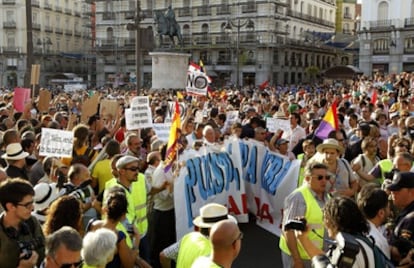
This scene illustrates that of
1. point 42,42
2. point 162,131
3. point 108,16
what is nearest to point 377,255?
point 162,131

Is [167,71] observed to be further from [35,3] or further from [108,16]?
[35,3]

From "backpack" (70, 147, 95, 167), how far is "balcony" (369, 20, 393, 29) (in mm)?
45912

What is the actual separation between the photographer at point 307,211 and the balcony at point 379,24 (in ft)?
155

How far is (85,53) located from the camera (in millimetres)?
72938

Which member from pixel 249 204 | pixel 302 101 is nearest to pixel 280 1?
pixel 302 101

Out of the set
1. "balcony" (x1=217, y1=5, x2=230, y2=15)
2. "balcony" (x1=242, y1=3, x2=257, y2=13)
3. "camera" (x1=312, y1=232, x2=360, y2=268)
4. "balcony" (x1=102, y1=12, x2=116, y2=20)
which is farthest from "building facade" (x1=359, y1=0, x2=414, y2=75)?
"camera" (x1=312, y1=232, x2=360, y2=268)

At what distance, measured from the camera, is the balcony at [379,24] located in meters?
48.3

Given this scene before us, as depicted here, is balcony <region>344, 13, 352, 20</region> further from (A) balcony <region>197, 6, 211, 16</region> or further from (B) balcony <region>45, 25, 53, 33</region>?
(B) balcony <region>45, 25, 53, 33</region>

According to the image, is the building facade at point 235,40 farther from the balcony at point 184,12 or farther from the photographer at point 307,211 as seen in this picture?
the photographer at point 307,211

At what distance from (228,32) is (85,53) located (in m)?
23.7

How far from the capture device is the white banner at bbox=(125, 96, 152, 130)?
843 cm

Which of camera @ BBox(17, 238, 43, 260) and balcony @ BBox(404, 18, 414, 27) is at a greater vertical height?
balcony @ BBox(404, 18, 414, 27)

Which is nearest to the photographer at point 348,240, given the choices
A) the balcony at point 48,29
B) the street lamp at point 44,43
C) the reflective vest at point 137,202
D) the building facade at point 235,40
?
the reflective vest at point 137,202

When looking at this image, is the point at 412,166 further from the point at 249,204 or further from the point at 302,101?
the point at 302,101
